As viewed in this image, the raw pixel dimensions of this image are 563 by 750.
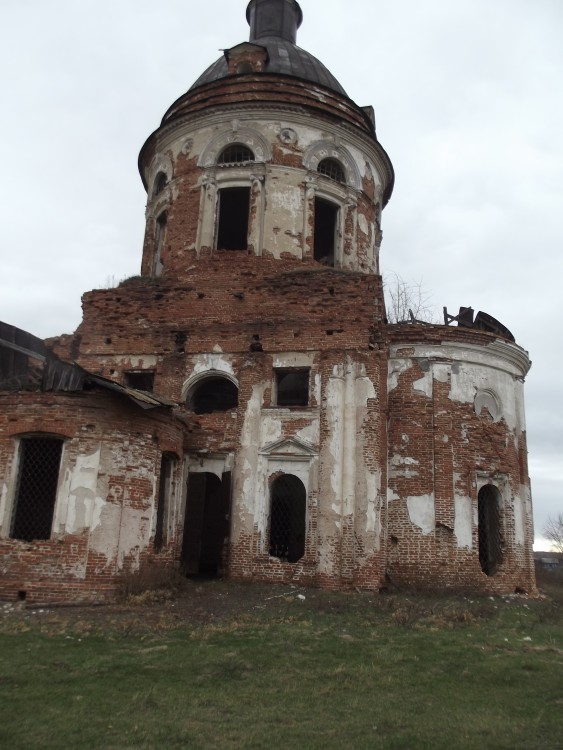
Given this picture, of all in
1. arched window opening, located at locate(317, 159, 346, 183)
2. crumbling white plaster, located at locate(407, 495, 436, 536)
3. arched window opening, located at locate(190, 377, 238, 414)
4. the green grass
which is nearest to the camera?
the green grass

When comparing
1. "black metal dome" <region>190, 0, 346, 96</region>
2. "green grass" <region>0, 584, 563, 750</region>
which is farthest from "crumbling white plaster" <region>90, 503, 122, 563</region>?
"black metal dome" <region>190, 0, 346, 96</region>

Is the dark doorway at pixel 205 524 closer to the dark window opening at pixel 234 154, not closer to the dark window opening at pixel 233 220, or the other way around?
the dark window opening at pixel 233 220

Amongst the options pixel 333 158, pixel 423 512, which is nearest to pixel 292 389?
pixel 423 512

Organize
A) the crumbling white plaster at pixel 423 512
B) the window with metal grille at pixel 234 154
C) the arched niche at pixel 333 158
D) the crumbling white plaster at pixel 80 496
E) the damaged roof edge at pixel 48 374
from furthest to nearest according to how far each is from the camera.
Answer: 1. the window with metal grille at pixel 234 154
2. the arched niche at pixel 333 158
3. the crumbling white plaster at pixel 423 512
4. the damaged roof edge at pixel 48 374
5. the crumbling white plaster at pixel 80 496

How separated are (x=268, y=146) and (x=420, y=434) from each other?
8061mm

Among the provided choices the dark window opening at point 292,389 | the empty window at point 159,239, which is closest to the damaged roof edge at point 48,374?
the empty window at point 159,239

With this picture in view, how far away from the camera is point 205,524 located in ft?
50.5

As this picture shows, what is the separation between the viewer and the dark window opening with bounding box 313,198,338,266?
17.5 m

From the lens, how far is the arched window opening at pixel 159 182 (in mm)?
18281

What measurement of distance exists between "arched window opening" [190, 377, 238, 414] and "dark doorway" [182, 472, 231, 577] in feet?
5.19

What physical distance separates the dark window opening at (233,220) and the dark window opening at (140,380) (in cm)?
462

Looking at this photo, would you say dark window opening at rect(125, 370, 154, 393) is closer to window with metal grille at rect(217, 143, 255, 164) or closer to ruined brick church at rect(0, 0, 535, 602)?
ruined brick church at rect(0, 0, 535, 602)

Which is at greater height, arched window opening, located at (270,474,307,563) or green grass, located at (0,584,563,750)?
arched window opening, located at (270,474,307,563)

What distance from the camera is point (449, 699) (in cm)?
652
